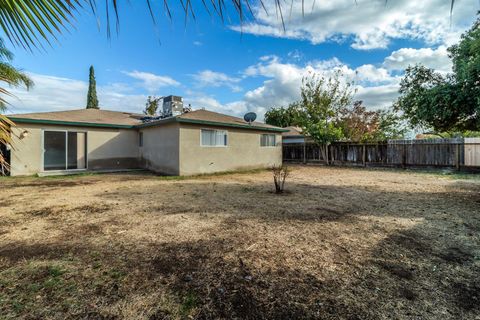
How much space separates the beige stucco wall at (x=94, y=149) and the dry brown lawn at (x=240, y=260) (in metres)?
6.16

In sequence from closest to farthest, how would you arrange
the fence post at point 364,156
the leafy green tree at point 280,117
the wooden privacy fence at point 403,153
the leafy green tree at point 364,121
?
the wooden privacy fence at point 403,153, the fence post at point 364,156, the leafy green tree at point 364,121, the leafy green tree at point 280,117

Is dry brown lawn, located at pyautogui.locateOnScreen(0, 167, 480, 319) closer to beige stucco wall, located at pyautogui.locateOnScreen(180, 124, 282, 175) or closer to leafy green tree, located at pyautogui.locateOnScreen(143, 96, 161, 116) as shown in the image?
beige stucco wall, located at pyautogui.locateOnScreen(180, 124, 282, 175)

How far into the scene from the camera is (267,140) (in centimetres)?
1441

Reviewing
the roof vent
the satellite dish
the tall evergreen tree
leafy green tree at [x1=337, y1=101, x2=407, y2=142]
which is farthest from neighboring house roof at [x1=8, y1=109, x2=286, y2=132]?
leafy green tree at [x1=337, y1=101, x2=407, y2=142]

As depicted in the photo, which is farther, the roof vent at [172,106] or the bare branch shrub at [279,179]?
the roof vent at [172,106]

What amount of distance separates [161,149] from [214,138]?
2644mm

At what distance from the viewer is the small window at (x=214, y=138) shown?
450 inches

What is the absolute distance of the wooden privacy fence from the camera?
37.0 ft

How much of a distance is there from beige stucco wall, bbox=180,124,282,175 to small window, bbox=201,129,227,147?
0.64ft

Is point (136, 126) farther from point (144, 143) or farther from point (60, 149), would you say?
point (60, 149)

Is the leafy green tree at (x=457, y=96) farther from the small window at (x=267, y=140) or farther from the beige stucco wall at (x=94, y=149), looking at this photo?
the beige stucco wall at (x=94, y=149)

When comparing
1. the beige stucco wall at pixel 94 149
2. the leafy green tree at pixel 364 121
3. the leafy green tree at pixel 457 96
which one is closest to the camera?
the leafy green tree at pixel 457 96

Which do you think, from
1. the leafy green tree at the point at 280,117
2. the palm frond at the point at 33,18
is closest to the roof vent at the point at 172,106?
the palm frond at the point at 33,18

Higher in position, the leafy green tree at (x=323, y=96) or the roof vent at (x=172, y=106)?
the leafy green tree at (x=323, y=96)
